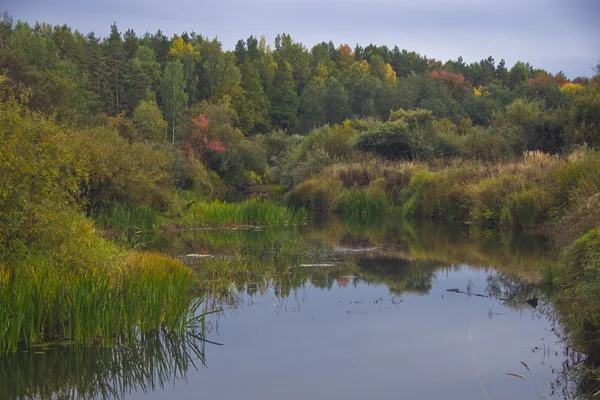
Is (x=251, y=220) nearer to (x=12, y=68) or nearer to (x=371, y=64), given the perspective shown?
(x=12, y=68)

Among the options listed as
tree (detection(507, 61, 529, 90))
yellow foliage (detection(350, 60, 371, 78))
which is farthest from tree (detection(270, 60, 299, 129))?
tree (detection(507, 61, 529, 90))

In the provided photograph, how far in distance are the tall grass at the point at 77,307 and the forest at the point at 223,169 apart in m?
0.03

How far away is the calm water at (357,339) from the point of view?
816 cm

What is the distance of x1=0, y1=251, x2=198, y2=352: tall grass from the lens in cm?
846

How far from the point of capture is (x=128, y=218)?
20672 millimetres

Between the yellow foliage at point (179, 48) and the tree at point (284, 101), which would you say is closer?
the tree at point (284, 101)

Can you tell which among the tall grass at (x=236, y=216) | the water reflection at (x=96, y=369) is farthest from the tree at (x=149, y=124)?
the water reflection at (x=96, y=369)

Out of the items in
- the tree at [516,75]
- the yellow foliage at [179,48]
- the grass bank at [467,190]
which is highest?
the yellow foliage at [179,48]

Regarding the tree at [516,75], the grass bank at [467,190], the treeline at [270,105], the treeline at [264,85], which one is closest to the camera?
the grass bank at [467,190]

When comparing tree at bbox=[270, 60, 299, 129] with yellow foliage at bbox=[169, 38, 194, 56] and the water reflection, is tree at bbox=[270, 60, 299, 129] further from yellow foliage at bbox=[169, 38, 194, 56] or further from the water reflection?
the water reflection

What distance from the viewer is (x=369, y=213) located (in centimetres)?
3097

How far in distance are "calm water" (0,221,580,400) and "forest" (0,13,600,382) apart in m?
0.56

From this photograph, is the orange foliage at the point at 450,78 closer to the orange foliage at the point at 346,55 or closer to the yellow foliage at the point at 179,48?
the orange foliage at the point at 346,55

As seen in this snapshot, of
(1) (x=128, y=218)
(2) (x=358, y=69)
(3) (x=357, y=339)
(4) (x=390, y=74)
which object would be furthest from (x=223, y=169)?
(4) (x=390, y=74)
